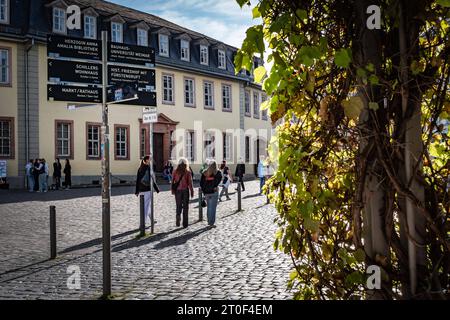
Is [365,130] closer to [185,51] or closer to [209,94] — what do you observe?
[185,51]

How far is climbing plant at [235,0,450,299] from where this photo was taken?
234 centimetres

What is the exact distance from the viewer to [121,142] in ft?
111

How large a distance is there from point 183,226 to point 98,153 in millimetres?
21033

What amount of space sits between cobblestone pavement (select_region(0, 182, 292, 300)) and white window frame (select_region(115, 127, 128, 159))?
18.9 meters

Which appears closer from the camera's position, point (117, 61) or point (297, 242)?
point (297, 242)

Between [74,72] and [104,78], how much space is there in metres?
0.34

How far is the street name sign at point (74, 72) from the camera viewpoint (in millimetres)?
5355

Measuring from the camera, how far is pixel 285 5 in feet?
8.16

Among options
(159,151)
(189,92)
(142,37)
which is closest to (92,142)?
(159,151)

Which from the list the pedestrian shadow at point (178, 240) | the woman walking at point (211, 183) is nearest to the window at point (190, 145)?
the woman walking at point (211, 183)

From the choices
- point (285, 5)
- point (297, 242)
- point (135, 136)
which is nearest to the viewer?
point (285, 5)

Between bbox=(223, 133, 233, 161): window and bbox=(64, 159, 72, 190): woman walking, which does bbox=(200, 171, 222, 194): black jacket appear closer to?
bbox=(64, 159, 72, 190): woman walking
